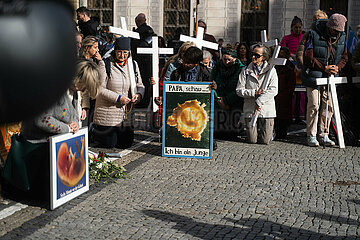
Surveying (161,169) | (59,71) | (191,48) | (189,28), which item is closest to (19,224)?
(161,169)

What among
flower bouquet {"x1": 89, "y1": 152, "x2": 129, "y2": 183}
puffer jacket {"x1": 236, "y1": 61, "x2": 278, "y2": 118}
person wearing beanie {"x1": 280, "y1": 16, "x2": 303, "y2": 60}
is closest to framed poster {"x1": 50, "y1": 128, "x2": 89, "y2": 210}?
flower bouquet {"x1": 89, "y1": 152, "x2": 129, "y2": 183}

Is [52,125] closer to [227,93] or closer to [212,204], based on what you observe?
[212,204]

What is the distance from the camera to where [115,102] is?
27.0ft

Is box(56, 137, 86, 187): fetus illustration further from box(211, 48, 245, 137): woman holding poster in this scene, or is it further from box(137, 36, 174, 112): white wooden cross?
box(211, 48, 245, 137): woman holding poster

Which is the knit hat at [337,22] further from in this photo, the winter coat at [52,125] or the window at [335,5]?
the window at [335,5]

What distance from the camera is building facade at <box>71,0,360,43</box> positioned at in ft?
64.6

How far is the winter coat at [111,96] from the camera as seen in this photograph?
8.20 metres

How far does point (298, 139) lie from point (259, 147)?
4.08 feet

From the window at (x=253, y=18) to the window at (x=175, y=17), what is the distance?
2.02 metres

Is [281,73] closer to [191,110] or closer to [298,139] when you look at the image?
[298,139]

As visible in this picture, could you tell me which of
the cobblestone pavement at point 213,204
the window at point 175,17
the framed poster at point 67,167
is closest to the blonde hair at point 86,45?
the cobblestone pavement at point 213,204

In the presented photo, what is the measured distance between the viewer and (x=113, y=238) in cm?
425

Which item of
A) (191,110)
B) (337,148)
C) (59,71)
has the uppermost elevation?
(59,71)

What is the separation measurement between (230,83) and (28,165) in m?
5.12
